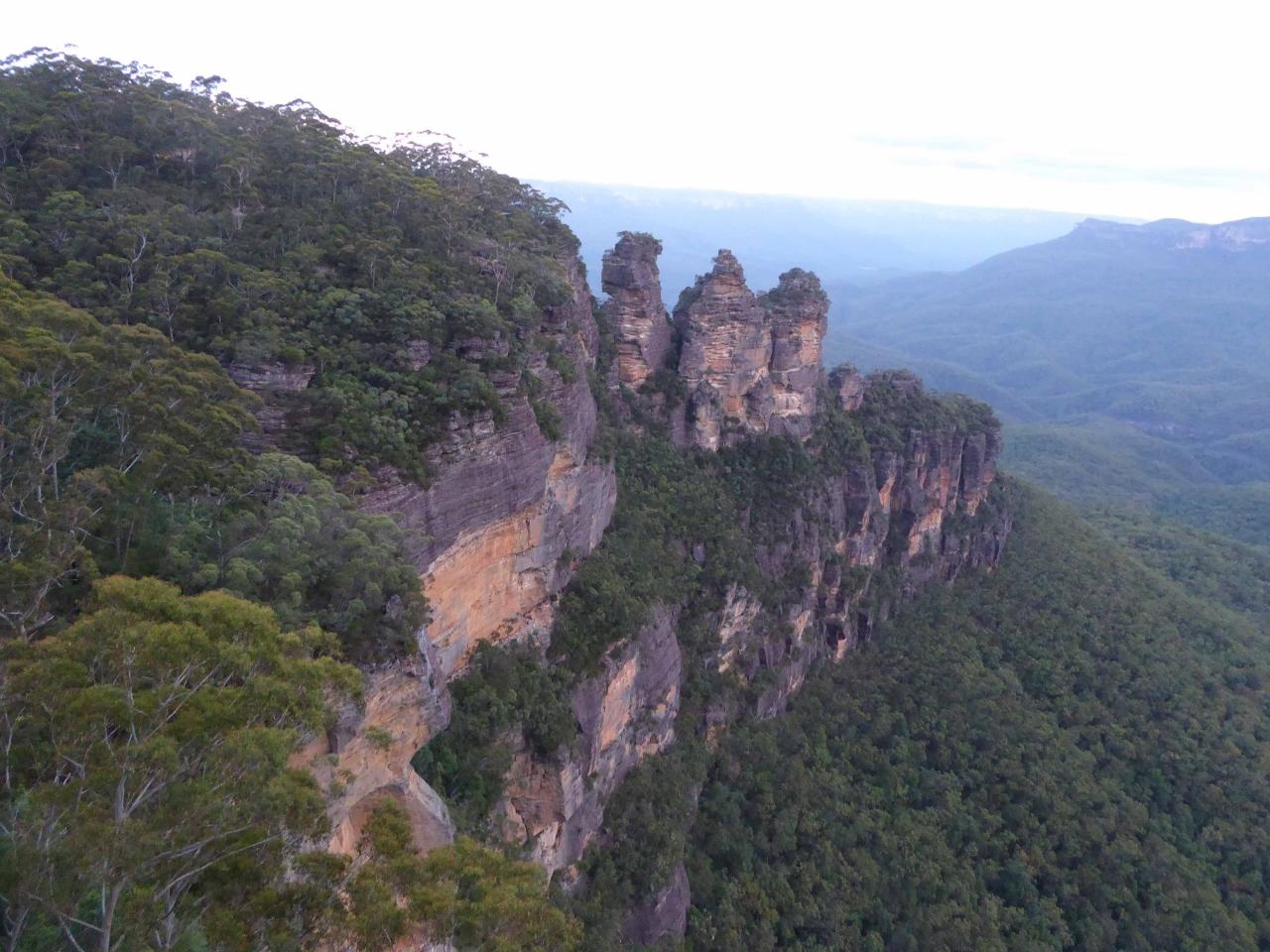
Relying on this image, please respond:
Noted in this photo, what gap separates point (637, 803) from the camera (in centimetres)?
2500

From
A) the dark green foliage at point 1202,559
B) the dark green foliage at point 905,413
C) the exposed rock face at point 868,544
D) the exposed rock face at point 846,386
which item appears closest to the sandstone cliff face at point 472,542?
the exposed rock face at point 868,544

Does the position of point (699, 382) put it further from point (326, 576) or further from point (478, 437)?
point (326, 576)

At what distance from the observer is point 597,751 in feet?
76.4

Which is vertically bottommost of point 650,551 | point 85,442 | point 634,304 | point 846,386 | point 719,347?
point 650,551

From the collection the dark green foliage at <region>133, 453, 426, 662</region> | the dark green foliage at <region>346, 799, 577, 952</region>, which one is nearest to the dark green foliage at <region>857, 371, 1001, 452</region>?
the dark green foliage at <region>133, 453, 426, 662</region>

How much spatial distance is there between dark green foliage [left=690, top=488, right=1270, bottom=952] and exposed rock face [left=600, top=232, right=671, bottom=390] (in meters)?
17.3

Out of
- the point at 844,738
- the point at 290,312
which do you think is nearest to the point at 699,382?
the point at 844,738

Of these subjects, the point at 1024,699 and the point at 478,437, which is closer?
the point at 478,437

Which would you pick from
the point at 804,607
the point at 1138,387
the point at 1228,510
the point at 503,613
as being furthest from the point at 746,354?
the point at 1138,387

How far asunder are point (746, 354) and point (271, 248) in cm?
2242

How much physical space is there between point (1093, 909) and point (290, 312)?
116 ft

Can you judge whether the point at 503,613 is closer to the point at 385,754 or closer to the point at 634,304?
the point at 385,754

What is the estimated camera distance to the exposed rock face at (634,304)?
106 feet

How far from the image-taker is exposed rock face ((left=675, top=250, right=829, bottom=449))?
34.7 meters
